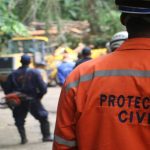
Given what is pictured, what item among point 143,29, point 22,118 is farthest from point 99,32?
point 143,29

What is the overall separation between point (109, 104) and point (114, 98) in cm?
4

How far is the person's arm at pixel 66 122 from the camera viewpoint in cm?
276

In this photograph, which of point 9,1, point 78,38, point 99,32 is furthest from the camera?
point 78,38

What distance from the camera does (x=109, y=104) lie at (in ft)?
8.78

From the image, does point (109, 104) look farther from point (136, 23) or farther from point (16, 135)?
point (16, 135)

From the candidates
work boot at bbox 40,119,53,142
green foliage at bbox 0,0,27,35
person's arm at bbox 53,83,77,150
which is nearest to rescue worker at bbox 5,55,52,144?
work boot at bbox 40,119,53,142

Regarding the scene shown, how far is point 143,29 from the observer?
275cm

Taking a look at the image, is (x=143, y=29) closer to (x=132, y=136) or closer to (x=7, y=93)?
(x=132, y=136)

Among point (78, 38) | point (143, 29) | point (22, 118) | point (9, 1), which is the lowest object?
point (78, 38)

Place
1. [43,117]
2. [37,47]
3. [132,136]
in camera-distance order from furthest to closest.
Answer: [37,47] → [43,117] → [132,136]

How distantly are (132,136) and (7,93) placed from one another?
8.45 m

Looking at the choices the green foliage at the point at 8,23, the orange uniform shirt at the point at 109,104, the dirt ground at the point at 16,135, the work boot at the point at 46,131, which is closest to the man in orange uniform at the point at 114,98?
the orange uniform shirt at the point at 109,104

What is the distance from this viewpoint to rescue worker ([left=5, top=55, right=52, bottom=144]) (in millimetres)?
10445

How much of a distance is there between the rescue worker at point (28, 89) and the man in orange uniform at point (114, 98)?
24.8 feet
